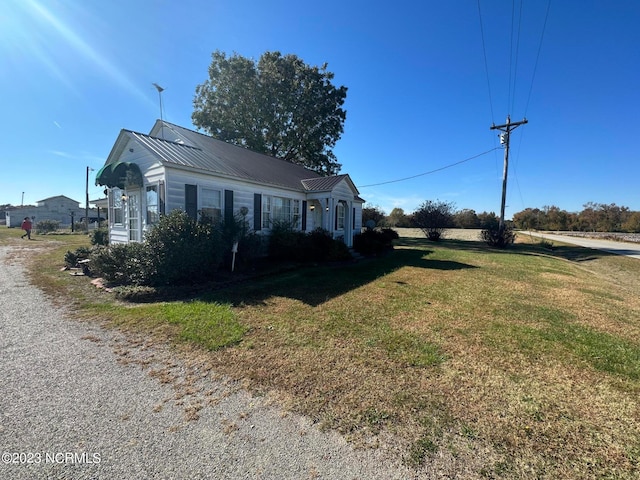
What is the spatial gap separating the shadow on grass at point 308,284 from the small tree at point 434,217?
14.2 meters

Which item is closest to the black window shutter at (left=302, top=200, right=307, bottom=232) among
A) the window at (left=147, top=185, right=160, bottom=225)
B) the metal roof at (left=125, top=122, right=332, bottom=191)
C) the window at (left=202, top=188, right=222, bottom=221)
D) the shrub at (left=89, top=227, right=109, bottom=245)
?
the metal roof at (left=125, top=122, right=332, bottom=191)

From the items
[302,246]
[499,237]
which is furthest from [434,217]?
[302,246]

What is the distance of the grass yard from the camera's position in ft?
7.41

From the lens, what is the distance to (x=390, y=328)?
4.69 metres

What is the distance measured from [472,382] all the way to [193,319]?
437cm

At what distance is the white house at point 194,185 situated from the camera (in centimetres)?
866

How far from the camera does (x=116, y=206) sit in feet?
35.5

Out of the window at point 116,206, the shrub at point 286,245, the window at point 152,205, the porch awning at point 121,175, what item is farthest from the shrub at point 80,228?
the shrub at point 286,245

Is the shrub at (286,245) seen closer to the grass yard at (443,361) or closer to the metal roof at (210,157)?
the metal roof at (210,157)

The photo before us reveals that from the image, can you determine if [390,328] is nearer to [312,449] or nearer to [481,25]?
[312,449]

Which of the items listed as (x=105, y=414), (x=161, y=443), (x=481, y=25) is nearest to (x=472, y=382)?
(x=161, y=443)

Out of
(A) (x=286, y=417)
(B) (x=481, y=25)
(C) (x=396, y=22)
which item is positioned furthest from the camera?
(C) (x=396, y=22)

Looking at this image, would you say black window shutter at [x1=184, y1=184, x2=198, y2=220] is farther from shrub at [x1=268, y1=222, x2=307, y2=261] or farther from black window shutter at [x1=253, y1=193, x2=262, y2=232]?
shrub at [x1=268, y1=222, x2=307, y2=261]

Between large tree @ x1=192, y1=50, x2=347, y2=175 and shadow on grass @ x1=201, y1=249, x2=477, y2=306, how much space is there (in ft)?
64.0
